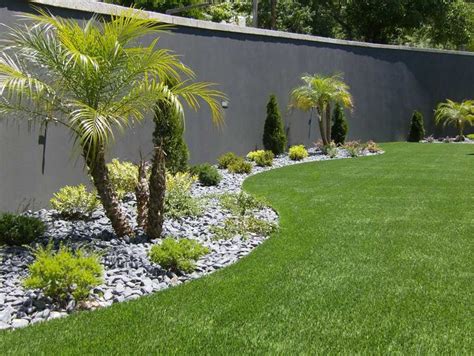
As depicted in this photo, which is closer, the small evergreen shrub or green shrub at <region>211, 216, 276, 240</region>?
green shrub at <region>211, 216, 276, 240</region>

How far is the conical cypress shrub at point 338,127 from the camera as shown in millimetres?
15750

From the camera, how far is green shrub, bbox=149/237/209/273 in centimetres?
487

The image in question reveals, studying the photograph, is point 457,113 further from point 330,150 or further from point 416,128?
point 330,150

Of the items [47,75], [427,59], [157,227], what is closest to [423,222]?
[157,227]

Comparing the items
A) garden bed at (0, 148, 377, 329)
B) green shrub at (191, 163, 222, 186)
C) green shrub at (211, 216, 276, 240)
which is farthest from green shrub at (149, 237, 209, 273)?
green shrub at (191, 163, 222, 186)

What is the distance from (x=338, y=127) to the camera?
15789 millimetres

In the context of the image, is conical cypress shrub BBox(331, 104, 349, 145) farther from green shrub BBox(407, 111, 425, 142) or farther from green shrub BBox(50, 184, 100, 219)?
green shrub BBox(50, 184, 100, 219)

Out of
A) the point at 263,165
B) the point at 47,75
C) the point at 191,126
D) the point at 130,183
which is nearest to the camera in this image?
the point at 47,75

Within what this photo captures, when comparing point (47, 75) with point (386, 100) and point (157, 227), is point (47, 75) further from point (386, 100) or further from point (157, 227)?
point (386, 100)

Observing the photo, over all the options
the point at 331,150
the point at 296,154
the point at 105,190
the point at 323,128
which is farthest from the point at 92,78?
the point at 323,128

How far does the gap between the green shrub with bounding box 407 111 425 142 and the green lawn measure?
1269cm

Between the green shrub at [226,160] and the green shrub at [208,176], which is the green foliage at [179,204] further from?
the green shrub at [226,160]

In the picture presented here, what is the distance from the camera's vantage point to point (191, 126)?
11.0 meters

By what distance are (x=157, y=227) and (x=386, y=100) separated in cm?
1495
